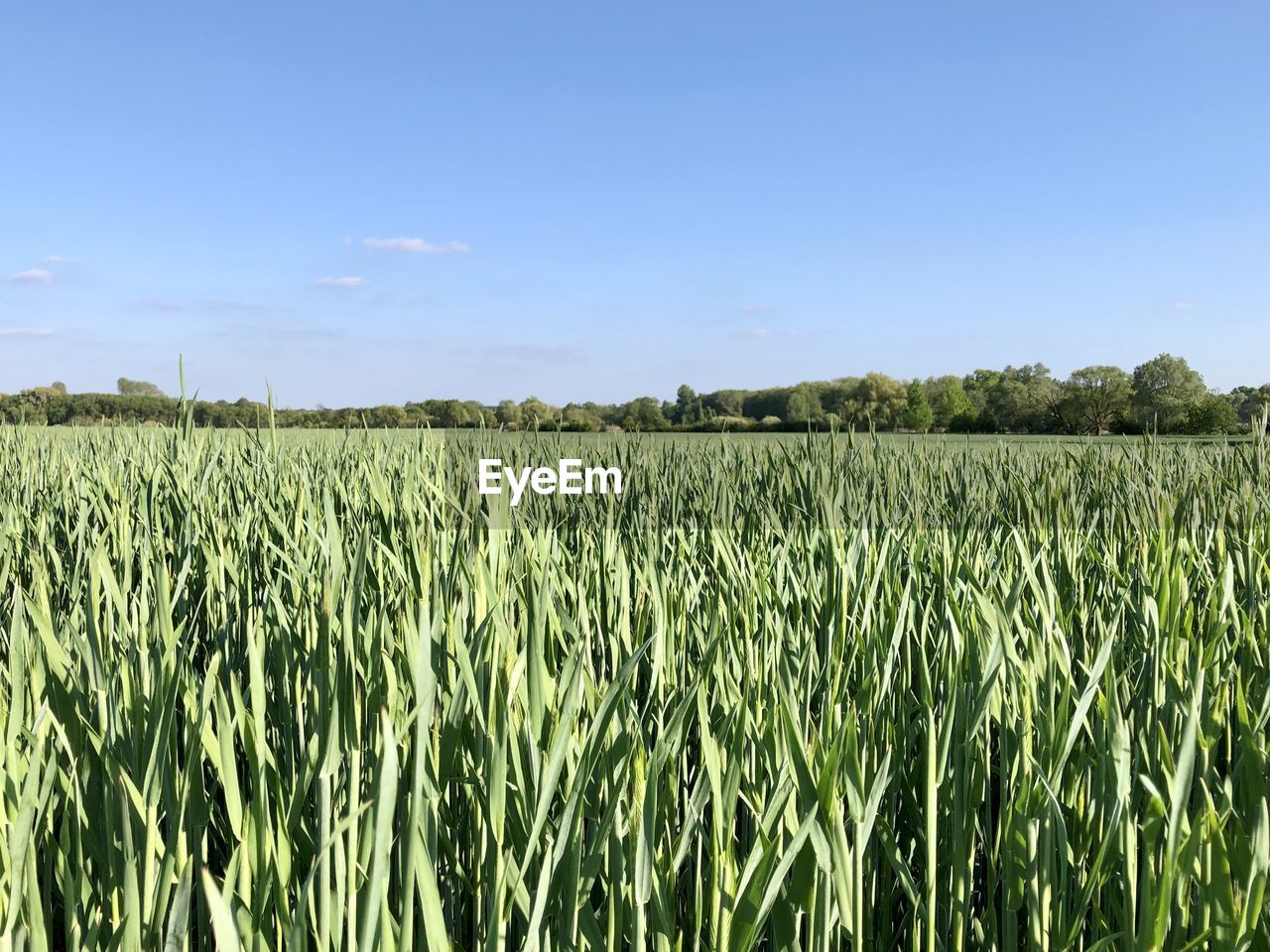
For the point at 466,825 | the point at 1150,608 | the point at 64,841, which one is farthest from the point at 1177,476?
the point at 64,841

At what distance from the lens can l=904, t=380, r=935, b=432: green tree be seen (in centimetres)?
2207

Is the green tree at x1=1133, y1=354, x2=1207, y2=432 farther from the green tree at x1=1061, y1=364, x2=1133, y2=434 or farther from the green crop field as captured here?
the green crop field

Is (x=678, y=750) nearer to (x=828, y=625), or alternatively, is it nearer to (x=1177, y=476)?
(x=828, y=625)

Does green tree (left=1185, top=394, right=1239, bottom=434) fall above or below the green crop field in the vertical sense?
above

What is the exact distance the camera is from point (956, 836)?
77 cm

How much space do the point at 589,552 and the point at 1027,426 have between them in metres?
26.3

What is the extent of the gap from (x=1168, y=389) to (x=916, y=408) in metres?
8.49

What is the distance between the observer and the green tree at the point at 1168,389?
24359mm

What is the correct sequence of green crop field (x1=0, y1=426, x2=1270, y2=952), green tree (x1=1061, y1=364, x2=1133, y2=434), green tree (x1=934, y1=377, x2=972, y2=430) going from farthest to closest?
green tree (x1=934, y1=377, x2=972, y2=430), green tree (x1=1061, y1=364, x2=1133, y2=434), green crop field (x1=0, y1=426, x2=1270, y2=952)

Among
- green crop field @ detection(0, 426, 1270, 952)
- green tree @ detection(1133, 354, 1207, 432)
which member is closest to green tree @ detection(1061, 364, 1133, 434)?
green tree @ detection(1133, 354, 1207, 432)

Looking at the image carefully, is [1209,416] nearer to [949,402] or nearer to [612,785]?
[949,402]

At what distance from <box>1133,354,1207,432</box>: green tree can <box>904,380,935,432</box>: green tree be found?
6037mm

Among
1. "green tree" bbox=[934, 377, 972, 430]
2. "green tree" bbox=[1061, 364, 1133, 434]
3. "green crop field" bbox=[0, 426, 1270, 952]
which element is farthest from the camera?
"green tree" bbox=[934, 377, 972, 430]

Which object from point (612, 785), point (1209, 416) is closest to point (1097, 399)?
point (1209, 416)
